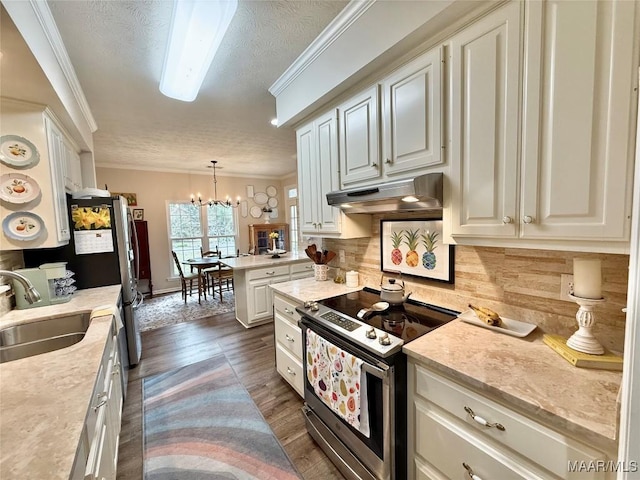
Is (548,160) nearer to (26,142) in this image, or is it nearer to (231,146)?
(26,142)

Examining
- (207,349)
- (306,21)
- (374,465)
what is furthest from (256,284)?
(306,21)

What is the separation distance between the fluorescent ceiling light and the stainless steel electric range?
70.2 inches

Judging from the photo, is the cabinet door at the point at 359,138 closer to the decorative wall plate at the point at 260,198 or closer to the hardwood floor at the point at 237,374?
the hardwood floor at the point at 237,374

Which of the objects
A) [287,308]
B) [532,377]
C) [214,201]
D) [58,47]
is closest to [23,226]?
[58,47]

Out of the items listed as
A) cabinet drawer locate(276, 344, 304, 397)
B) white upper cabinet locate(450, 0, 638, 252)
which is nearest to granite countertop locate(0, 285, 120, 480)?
cabinet drawer locate(276, 344, 304, 397)

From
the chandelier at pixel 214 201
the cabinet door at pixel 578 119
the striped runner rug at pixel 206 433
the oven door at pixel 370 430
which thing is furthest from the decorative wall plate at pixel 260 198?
the cabinet door at pixel 578 119

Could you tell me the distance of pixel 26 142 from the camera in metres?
1.82

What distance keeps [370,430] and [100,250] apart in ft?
9.28

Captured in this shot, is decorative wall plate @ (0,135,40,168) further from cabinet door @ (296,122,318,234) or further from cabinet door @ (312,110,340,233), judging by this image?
cabinet door @ (312,110,340,233)

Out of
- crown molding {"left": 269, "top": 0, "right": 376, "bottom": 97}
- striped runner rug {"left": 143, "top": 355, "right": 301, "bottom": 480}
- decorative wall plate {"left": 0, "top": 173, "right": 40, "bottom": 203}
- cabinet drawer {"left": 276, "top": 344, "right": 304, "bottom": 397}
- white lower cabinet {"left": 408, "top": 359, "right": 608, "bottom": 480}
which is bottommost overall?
striped runner rug {"left": 143, "top": 355, "right": 301, "bottom": 480}

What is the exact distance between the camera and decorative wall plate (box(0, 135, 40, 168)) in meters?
1.74

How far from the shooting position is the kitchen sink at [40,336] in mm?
1565

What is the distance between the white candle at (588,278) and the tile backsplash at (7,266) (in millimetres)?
3298

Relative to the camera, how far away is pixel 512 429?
912 mm
